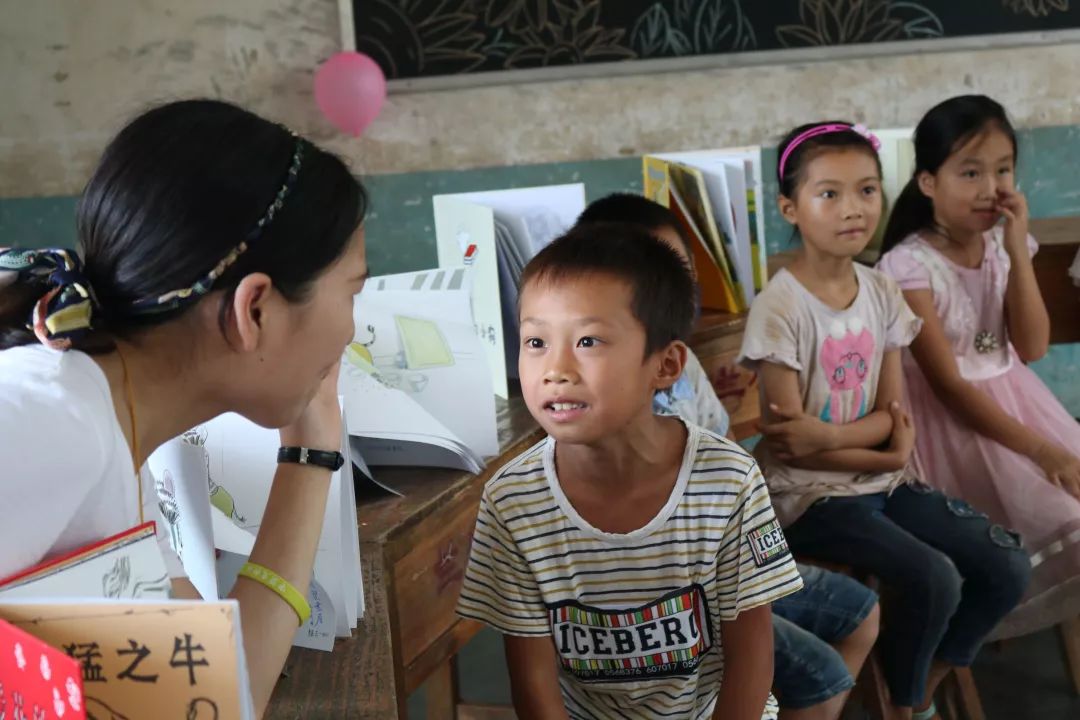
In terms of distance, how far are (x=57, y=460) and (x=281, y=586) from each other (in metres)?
0.24

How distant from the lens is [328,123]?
4.23 meters

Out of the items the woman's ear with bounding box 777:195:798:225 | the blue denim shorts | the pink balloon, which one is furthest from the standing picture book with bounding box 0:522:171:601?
the pink balloon

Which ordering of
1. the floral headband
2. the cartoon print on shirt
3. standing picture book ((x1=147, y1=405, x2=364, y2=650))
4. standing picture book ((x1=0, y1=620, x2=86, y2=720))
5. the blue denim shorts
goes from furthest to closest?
the cartoon print on shirt, the blue denim shorts, standing picture book ((x1=147, y1=405, x2=364, y2=650)), the floral headband, standing picture book ((x1=0, y1=620, x2=86, y2=720))

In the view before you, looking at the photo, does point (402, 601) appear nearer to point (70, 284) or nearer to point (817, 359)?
point (70, 284)

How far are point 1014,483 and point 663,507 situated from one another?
4.24ft

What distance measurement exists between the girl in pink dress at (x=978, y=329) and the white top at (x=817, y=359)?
26 cm

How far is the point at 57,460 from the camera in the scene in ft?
2.43

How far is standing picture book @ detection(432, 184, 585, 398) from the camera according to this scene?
186 centimetres

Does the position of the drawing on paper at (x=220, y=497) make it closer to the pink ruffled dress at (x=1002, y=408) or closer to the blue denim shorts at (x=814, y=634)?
the blue denim shorts at (x=814, y=634)

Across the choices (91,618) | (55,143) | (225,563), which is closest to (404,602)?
(225,563)

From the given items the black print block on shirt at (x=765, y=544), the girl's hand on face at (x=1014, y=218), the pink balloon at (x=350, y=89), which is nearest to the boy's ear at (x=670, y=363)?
the black print block on shirt at (x=765, y=544)

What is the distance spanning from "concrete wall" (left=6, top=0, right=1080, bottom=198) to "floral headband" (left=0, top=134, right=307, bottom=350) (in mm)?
3435

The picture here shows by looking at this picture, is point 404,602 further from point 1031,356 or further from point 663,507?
point 1031,356

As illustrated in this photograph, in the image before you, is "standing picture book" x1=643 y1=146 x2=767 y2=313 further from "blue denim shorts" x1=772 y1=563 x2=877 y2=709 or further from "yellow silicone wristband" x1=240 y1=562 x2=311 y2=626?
"yellow silicone wristband" x1=240 y1=562 x2=311 y2=626
